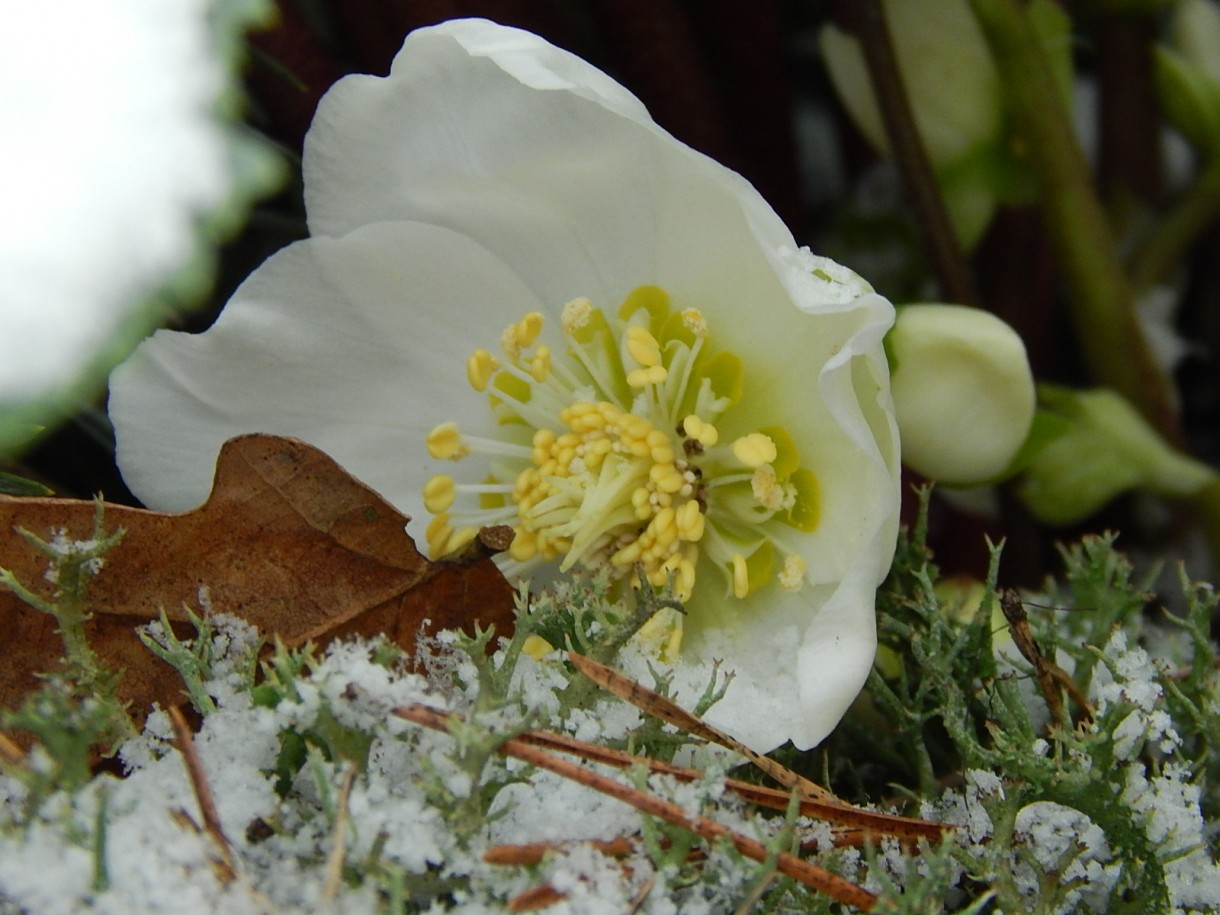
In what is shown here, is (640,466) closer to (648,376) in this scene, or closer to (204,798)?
(648,376)

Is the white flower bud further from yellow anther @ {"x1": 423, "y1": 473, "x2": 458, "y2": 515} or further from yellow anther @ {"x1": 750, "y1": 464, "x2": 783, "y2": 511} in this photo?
yellow anther @ {"x1": 423, "y1": 473, "x2": 458, "y2": 515}

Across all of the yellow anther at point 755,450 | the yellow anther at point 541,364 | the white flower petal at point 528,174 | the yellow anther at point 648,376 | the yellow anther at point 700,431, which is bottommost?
the yellow anther at point 755,450

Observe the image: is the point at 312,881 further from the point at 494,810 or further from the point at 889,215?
the point at 889,215

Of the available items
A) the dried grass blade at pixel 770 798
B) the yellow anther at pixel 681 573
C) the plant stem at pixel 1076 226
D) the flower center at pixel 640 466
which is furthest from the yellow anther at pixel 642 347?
the plant stem at pixel 1076 226

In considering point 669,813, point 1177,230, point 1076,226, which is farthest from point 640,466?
point 1177,230

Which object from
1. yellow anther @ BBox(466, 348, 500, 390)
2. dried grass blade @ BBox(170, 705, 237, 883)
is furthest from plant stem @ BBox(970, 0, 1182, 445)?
dried grass blade @ BBox(170, 705, 237, 883)

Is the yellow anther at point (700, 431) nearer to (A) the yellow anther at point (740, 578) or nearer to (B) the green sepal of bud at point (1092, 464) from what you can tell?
(A) the yellow anther at point (740, 578)
